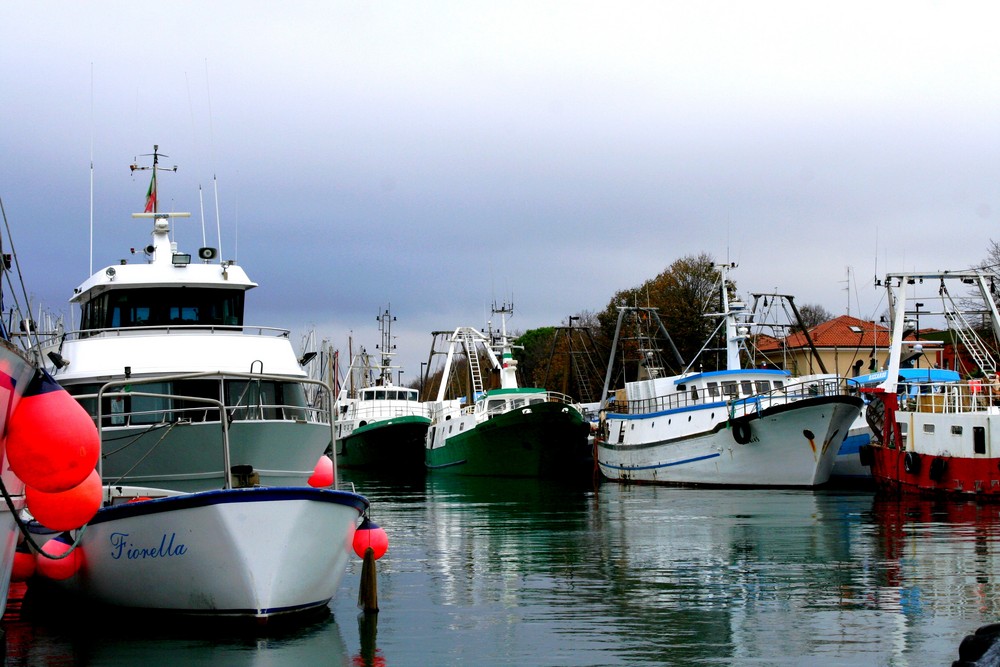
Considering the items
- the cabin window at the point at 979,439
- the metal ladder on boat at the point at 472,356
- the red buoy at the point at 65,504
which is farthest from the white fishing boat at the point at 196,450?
the metal ladder on boat at the point at 472,356

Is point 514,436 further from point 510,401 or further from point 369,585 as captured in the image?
point 369,585

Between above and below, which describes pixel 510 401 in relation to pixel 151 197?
below

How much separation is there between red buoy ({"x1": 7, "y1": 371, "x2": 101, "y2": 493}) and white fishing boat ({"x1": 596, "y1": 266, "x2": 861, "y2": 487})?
30809mm

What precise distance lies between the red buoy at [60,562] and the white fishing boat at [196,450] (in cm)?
8

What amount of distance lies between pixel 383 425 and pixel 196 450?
48245 millimetres

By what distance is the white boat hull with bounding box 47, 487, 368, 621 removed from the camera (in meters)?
13.6

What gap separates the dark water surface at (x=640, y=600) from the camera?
1338cm

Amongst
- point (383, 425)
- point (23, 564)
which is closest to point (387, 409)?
point (383, 425)

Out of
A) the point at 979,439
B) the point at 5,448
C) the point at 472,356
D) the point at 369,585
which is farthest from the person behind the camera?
the point at 472,356

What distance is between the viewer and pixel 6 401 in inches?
448

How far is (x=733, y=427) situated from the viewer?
41.2 m

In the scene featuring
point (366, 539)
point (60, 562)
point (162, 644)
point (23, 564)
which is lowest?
point (162, 644)

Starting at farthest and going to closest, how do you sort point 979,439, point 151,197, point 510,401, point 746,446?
point 510,401, point 746,446, point 979,439, point 151,197

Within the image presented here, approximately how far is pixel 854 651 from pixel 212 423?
10.1 meters
